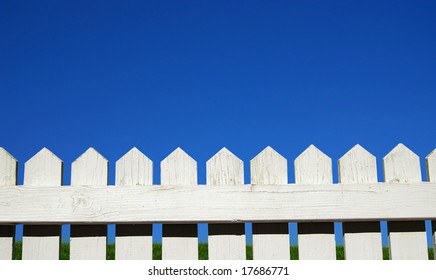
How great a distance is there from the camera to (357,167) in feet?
9.82

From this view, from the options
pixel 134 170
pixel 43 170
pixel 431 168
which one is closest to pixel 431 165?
pixel 431 168

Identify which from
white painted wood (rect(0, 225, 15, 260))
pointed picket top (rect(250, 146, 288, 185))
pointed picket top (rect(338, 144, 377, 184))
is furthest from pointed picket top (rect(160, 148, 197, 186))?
white painted wood (rect(0, 225, 15, 260))

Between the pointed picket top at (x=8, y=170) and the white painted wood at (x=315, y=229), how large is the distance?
182cm

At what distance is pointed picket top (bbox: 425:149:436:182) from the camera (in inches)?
119

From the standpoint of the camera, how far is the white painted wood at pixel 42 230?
3049 millimetres

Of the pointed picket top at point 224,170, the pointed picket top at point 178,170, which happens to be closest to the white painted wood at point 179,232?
the pointed picket top at point 178,170

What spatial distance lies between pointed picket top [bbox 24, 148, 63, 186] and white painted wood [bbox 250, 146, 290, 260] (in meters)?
1.25

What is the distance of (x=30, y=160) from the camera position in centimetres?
311

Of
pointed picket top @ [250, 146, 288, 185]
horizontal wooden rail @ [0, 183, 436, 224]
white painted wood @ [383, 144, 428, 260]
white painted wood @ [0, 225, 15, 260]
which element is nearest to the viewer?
horizontal wooden rail @ [0, 183, 436, 224]

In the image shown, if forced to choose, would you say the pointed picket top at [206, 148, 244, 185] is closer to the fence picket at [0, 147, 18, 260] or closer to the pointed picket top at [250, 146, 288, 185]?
the pointed picket top at [250, 146, 288, 185]
